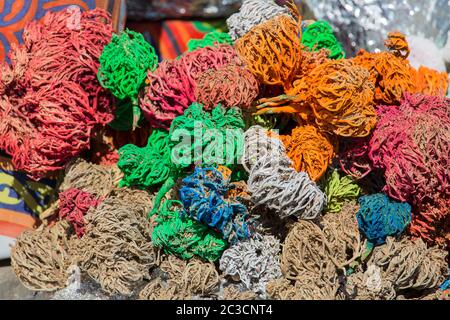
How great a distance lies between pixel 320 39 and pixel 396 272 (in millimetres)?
509

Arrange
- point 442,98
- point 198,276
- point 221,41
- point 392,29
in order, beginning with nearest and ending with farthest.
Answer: point 198,276 < point 442,98 < point 221,41 < point 392,29

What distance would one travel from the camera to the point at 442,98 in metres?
1.21

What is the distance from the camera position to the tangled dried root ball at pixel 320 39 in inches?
51.8

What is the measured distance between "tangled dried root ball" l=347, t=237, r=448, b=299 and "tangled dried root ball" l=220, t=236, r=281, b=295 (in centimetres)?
15

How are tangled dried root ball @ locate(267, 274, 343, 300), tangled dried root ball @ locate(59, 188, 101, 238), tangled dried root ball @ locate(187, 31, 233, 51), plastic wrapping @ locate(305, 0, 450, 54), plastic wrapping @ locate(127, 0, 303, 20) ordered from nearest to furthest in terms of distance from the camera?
1. tangled dried root ball @ locate(267, 274, 343, 300)
2. tangled dried root ball @ locate(59, 188, 101, 238)
3. tangled dried root ball @ locate(187, 31, 233, 51)
4. plastic wrapping @ locate(305, 0, 450, 54)
5. plastic wrapping @ locate(127, 0, 303, 20)

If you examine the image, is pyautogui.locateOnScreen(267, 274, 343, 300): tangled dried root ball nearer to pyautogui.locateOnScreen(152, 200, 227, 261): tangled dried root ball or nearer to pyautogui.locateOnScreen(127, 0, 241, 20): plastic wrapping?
pyautogui.locateOnScreen(152, 200, 227, 261): tangled dried root ball

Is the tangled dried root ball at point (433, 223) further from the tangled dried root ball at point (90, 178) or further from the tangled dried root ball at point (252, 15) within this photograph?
the tangled dried root ball at point (90, 178)

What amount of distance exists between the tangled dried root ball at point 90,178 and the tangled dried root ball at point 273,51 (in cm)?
35

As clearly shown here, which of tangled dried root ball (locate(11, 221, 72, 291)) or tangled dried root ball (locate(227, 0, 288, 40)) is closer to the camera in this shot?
tangled dried root ball (locate(11, 221, 72, 291))

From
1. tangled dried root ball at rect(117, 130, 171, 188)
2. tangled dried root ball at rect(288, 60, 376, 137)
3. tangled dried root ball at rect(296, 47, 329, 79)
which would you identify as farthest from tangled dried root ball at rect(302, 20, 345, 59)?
tangled dried root ball at rect(117, 130, 171, 188)

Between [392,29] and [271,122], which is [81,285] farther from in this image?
[392,29]

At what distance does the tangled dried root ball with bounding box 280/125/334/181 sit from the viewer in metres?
1.13

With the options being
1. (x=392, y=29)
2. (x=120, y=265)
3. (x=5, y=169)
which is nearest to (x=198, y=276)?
(x=120, y=265)

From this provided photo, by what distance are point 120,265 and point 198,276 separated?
0.14 metres
